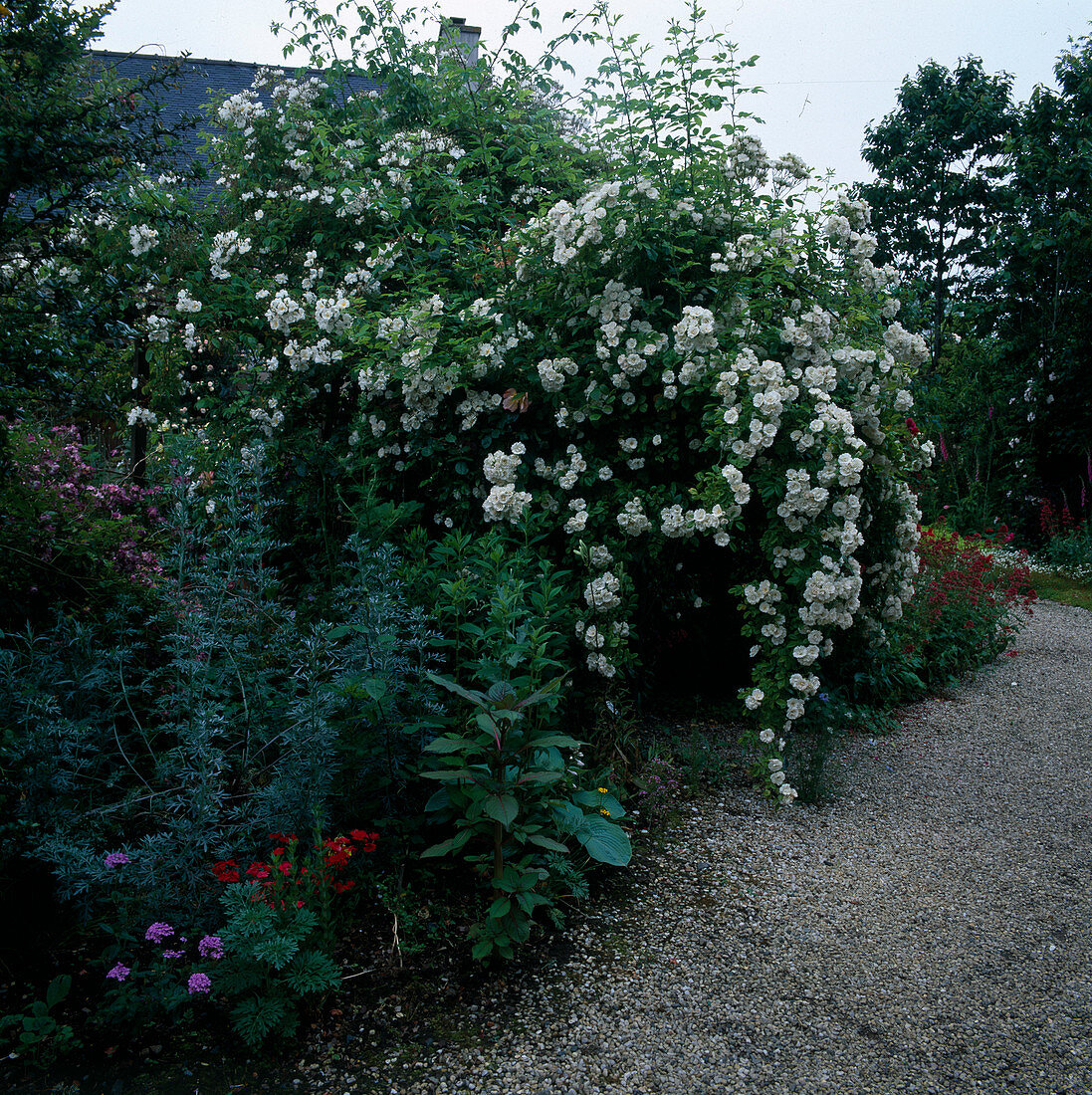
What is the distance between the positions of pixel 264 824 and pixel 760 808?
1854 mm

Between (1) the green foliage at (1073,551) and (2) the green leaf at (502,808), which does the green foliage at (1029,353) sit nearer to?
(1) the green foliage at (1073,551)

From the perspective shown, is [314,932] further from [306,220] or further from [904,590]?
[306,220]

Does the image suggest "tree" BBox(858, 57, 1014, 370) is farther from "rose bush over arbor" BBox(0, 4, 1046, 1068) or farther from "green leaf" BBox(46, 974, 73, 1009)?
"green leaf" BBox(46, 974, 73, 1009)

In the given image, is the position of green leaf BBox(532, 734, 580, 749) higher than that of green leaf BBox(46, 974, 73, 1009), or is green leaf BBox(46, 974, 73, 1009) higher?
green leaf BBox(532, 734, 580, 749)

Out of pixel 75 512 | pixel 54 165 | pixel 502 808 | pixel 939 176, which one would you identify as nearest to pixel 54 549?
pixel 75 512

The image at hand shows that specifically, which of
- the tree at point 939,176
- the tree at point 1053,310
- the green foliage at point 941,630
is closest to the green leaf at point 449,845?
the green foliage at point 941,630

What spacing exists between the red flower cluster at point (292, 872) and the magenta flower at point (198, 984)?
18cm

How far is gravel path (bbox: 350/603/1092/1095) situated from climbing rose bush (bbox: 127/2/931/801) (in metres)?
0.46

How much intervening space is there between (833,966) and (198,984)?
5.23 ft

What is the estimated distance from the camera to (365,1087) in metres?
1.66

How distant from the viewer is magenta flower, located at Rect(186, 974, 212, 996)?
1690 mm

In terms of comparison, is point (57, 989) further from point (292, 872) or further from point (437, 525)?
point (437, 525)

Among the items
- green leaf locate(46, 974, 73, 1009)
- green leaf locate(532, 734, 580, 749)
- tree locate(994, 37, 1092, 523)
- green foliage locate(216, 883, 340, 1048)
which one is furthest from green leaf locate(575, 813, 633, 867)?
tree locate(994, 37, 1092, 523)

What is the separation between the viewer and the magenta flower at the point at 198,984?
1690mm
